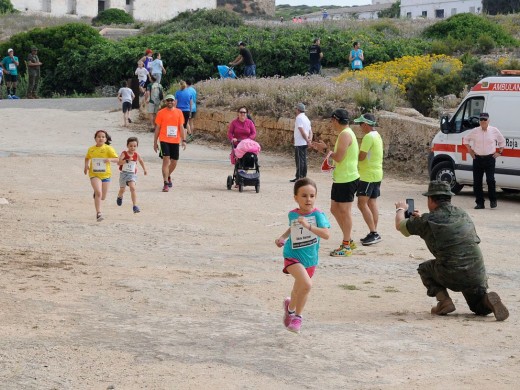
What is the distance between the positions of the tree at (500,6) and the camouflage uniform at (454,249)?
64424 mm

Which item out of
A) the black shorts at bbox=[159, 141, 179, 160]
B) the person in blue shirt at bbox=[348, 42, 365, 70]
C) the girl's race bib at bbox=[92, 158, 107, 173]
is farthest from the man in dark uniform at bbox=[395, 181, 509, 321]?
the person in blue shirt at bbox=[348, 42, 365, 70]

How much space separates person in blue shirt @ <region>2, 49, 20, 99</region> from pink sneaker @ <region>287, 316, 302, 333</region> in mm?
31086

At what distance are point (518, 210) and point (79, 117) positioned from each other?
17144 millimetres

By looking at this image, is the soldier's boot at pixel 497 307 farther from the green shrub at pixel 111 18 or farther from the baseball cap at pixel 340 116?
the green shrub at pixel 111 18

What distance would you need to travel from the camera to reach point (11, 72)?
128 feet

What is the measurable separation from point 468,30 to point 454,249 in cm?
3344

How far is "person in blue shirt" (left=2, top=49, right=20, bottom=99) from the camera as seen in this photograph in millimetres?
38500

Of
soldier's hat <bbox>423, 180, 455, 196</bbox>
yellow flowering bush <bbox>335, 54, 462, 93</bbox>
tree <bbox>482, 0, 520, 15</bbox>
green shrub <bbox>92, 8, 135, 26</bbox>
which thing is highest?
tree <bbox>482, 0, 520, 15</bbox>

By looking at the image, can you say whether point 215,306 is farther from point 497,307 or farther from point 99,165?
point 99,165

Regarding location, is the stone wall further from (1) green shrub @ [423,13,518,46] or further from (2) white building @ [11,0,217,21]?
(2) white building @ [11,0,217,21]

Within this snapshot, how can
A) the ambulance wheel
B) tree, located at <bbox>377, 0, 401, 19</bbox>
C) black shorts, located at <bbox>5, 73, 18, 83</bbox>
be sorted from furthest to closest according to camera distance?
tree, located at <bbox>377, 0, 401, 19</bbox>
black shorts, located at <bbox>5, 73, 18, 83</bbox>
the ambulance wheel

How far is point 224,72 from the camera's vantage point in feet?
110

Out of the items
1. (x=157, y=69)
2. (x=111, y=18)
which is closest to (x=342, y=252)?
(x=157, y=69)

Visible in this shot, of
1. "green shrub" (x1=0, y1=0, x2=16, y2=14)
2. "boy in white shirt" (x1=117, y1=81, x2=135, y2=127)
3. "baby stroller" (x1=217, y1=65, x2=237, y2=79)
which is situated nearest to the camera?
"boy in white shirt" (x1=117, y1=81, x2=135, y2=127)
